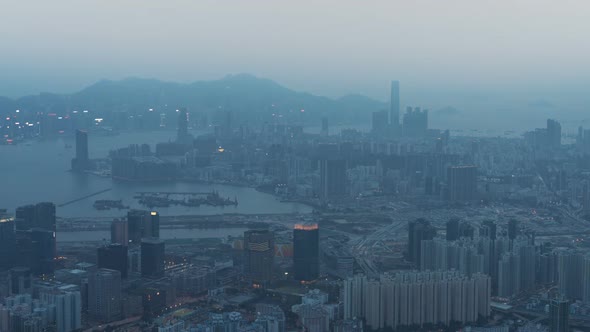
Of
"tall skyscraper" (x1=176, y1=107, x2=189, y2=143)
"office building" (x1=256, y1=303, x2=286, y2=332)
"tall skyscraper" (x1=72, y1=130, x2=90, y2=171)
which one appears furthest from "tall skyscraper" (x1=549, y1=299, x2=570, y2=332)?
"tall skyscraper" (x1=176, y1=107, x2=189, y2=143)

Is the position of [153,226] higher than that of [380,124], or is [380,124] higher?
[380,124]

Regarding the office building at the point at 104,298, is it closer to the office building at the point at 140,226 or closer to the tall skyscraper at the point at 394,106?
the office building at the point at 140,226

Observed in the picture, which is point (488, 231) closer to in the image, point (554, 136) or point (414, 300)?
point (414, 300)

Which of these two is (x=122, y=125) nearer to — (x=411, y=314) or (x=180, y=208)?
(x=180, y=208)

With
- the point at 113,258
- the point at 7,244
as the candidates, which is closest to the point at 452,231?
the point at 113,258

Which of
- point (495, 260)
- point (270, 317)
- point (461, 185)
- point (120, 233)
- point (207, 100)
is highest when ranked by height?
point (207, 100)

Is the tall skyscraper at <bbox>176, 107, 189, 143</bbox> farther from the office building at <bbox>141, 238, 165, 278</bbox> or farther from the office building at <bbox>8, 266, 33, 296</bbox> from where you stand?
the office building at <bbox>8, 266, 33, 296</bbox>
